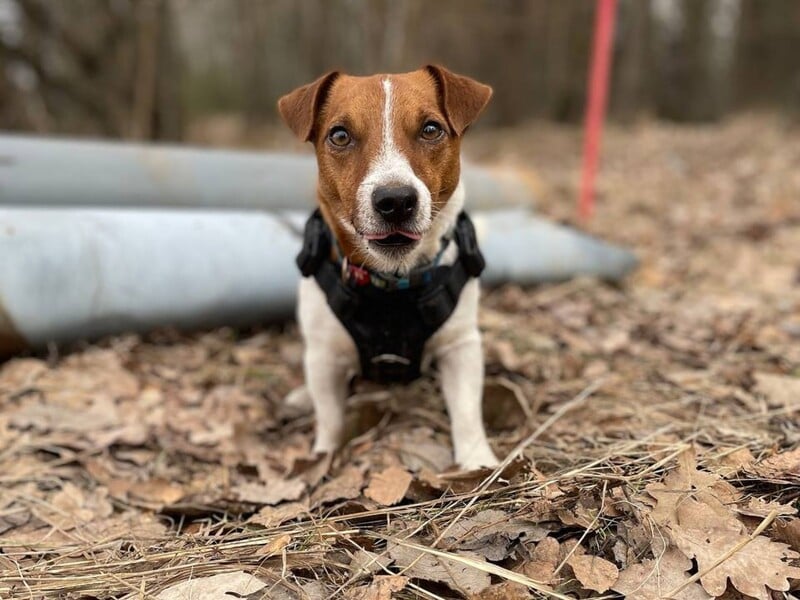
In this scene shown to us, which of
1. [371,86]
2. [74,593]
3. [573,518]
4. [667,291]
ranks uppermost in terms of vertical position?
[371,86]

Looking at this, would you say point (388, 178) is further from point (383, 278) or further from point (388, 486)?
point (388, 486)

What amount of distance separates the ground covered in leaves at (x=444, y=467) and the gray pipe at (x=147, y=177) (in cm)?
137

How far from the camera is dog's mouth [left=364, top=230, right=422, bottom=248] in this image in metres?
2.32

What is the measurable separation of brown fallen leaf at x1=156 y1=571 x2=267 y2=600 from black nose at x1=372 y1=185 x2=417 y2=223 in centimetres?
118

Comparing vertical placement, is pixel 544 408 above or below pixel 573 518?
below

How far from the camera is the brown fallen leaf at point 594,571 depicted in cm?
169

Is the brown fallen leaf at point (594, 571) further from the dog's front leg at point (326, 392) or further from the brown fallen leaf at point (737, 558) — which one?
the dog's front leg at point (326, 392)

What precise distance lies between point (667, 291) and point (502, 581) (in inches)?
147

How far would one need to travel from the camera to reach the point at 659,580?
1694mm

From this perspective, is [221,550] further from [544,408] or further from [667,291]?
[667,291]

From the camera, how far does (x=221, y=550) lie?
192 centimetres

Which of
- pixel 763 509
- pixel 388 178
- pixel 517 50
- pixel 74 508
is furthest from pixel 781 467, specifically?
pixel 517 50

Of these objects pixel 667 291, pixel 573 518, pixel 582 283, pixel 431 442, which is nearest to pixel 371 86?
pixel 431 442

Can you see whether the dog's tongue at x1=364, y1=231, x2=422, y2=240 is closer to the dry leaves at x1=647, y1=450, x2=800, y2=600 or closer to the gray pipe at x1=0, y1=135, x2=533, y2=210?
the dry leaves at x1=647, y1=450, x2=800, y2=600
